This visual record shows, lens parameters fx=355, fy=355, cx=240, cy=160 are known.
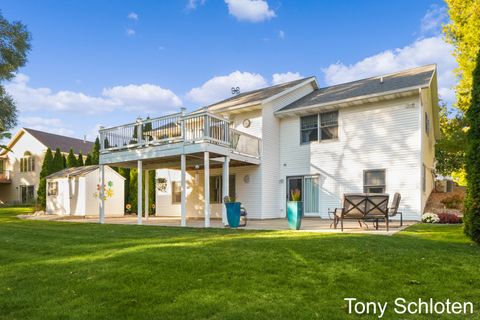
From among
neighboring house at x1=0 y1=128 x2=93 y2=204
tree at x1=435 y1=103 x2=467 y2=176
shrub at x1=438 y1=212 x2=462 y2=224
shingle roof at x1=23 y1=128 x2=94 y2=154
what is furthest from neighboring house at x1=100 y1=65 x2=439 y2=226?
neighboring house at x1=0 y1=128 x2=93 y2=204

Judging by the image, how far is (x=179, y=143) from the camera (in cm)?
1204

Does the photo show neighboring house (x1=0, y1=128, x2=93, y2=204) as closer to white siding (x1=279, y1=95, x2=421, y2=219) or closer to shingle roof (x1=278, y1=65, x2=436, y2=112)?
white siding (x1=279, y1=95, x2=421, y2=219)

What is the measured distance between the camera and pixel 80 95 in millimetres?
47750

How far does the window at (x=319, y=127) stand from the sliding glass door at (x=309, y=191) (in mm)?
1650

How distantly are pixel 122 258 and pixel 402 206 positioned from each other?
418 inches

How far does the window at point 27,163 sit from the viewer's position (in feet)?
109

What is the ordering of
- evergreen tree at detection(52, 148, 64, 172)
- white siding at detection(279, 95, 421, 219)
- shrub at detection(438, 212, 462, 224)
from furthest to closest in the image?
evergreen tree at detection(52, 148, 64, 172), white siding at detection(279, 95, 421, 219), shrub at detection(438, 212, 462, 224)

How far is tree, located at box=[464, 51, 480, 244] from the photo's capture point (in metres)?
6.04

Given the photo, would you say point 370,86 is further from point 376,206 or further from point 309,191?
point 376,206

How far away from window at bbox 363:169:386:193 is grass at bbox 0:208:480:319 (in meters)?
6.91

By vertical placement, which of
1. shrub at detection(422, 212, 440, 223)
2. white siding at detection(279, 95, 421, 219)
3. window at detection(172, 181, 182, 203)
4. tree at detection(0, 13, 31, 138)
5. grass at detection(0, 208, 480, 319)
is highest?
tree at detection(0, 13, 31, 138)

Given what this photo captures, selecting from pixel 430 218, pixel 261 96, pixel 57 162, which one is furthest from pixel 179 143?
pixel 57 162

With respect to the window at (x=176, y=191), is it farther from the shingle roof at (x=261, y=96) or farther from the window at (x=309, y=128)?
the window at (x=309, y=128)

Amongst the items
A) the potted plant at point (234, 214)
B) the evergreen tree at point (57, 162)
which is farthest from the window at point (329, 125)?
the evergreen tree at point (57, 162)
